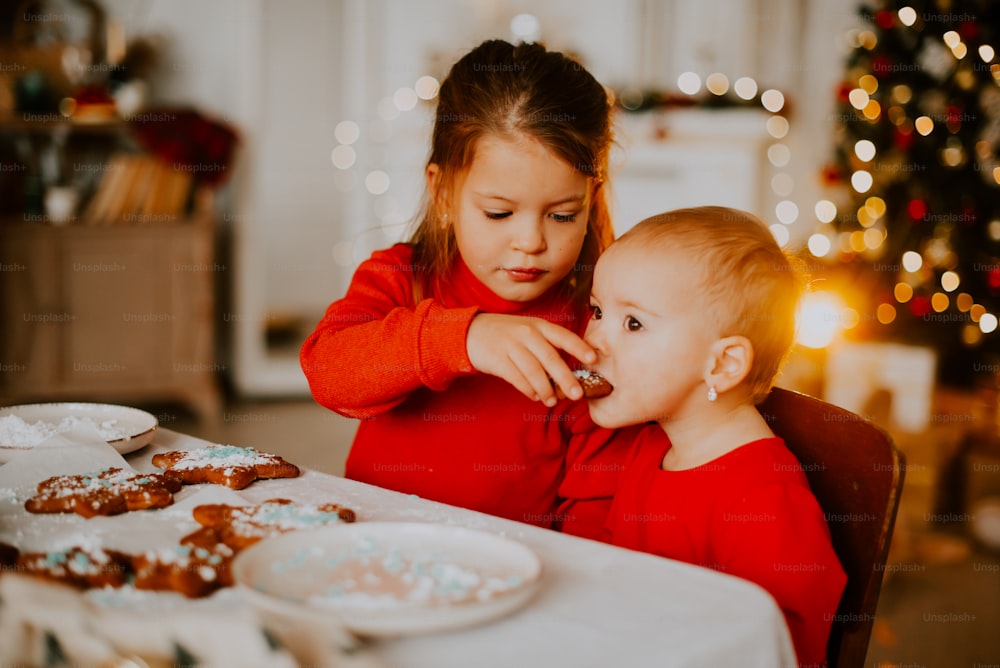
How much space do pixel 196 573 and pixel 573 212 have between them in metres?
0.80

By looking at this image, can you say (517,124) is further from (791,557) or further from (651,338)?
(791,557)

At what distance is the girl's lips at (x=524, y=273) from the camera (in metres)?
1.37

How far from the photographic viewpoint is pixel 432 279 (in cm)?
157

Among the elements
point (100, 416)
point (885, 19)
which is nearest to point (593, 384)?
point (100, 416)

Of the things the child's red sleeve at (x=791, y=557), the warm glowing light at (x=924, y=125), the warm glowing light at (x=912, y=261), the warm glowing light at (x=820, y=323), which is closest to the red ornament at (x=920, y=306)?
the warm glowing light at (x=912, y=261)

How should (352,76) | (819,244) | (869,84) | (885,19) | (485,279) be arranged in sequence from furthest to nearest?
(352,76)
(819,244)
(869,84)
(885,19)
(485,279)

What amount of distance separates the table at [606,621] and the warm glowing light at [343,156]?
406 cm

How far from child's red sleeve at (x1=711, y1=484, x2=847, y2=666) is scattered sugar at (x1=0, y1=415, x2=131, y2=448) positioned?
0.77 m

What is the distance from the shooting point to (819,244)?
4.53 metres

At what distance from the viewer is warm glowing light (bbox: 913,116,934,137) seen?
3910 mm

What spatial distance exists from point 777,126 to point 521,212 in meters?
4.13

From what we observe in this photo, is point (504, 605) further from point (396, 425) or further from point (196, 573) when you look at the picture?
point (396, 425)

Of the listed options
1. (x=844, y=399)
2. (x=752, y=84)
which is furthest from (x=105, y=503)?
(x=752, y=84)

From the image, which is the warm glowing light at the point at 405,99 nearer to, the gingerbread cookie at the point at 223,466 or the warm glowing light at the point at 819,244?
the warm glowing light at the point at 819,244
